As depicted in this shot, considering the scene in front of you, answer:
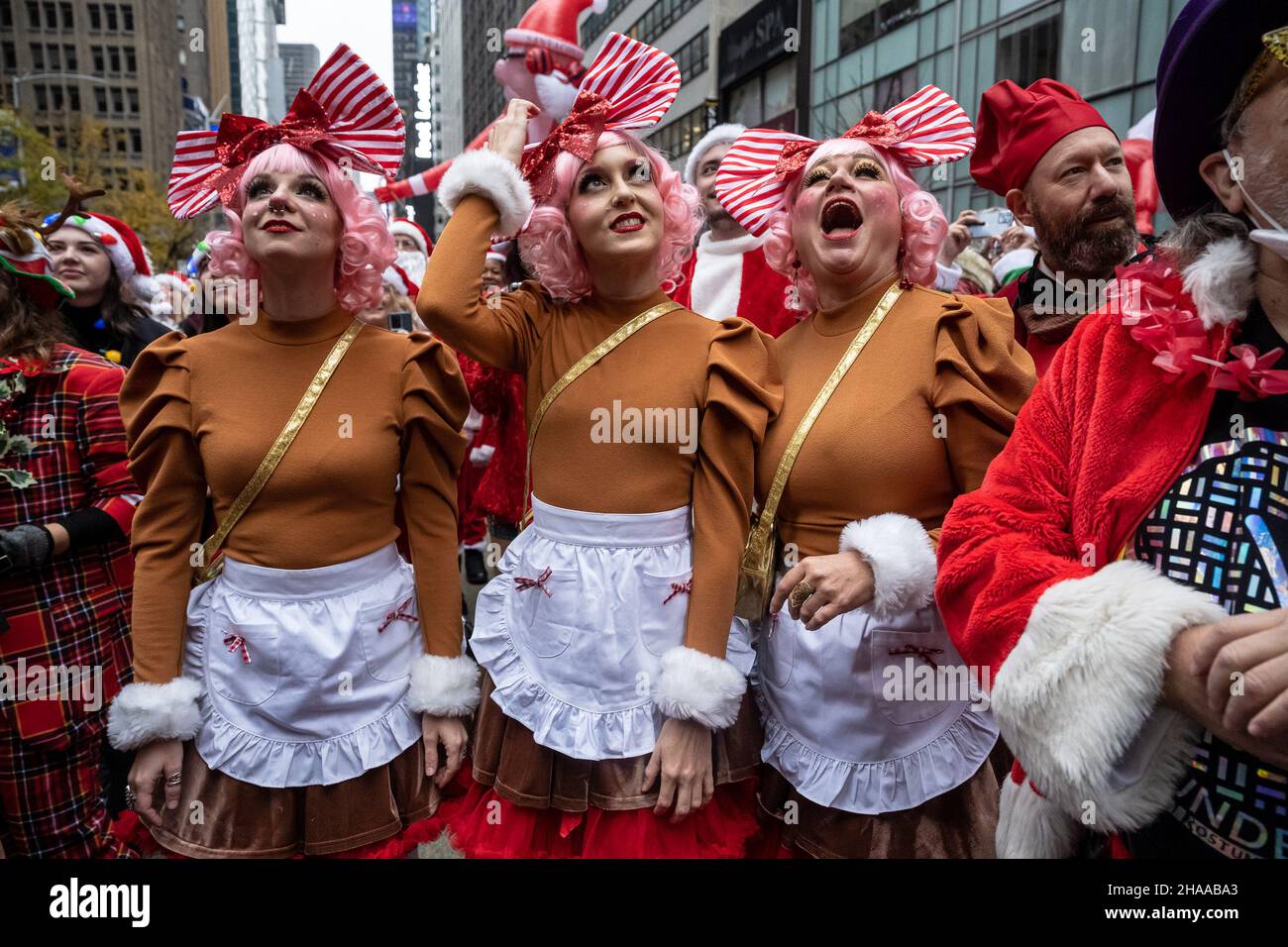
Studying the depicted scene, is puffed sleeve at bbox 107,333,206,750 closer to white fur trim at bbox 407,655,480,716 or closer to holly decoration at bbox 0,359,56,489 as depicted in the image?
white fur trim at bbox 407,655,480,716

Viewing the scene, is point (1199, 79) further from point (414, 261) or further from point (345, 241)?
point (414, 261)

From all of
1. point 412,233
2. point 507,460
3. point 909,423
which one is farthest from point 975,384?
point 412,233

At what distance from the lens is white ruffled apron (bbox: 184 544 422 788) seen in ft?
6.52

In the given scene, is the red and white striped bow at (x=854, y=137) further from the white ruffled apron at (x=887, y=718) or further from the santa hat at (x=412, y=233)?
the santa hat at (x=412, y=233)

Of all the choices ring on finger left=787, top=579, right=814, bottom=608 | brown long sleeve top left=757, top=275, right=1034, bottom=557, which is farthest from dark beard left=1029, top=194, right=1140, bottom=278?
ring on finger left=787, top=579, right=814, bottom=608

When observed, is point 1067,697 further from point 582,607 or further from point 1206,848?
point 582,607

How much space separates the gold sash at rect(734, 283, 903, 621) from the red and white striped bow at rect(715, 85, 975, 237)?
0.42 meters

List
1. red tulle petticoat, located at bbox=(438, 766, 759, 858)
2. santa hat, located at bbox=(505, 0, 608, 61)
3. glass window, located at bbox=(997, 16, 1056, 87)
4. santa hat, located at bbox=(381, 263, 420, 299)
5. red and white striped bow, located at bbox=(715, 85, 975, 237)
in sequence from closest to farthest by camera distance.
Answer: red tulle petticoat, located at bbox=(438, 766, 759, 858), red and white striped bow, located at bbox=(715, 85, 975, 237), santa hat, located at bbox=(505, 0, 608, 61), santa hat, located at bbox=(381, 263, 420, 299), glass window, located at bbox=(997, 16, 1056, 87)

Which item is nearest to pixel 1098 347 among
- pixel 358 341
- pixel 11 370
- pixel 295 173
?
pixel 358 341

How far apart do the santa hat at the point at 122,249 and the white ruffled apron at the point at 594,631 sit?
301 cm

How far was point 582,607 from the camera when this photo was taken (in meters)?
1.96

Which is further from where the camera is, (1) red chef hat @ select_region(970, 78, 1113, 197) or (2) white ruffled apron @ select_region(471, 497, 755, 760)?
(1) red chef hat @ select_region(970, 78, 1113, 197)

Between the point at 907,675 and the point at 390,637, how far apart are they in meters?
1.27

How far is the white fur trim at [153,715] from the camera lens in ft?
6.29
